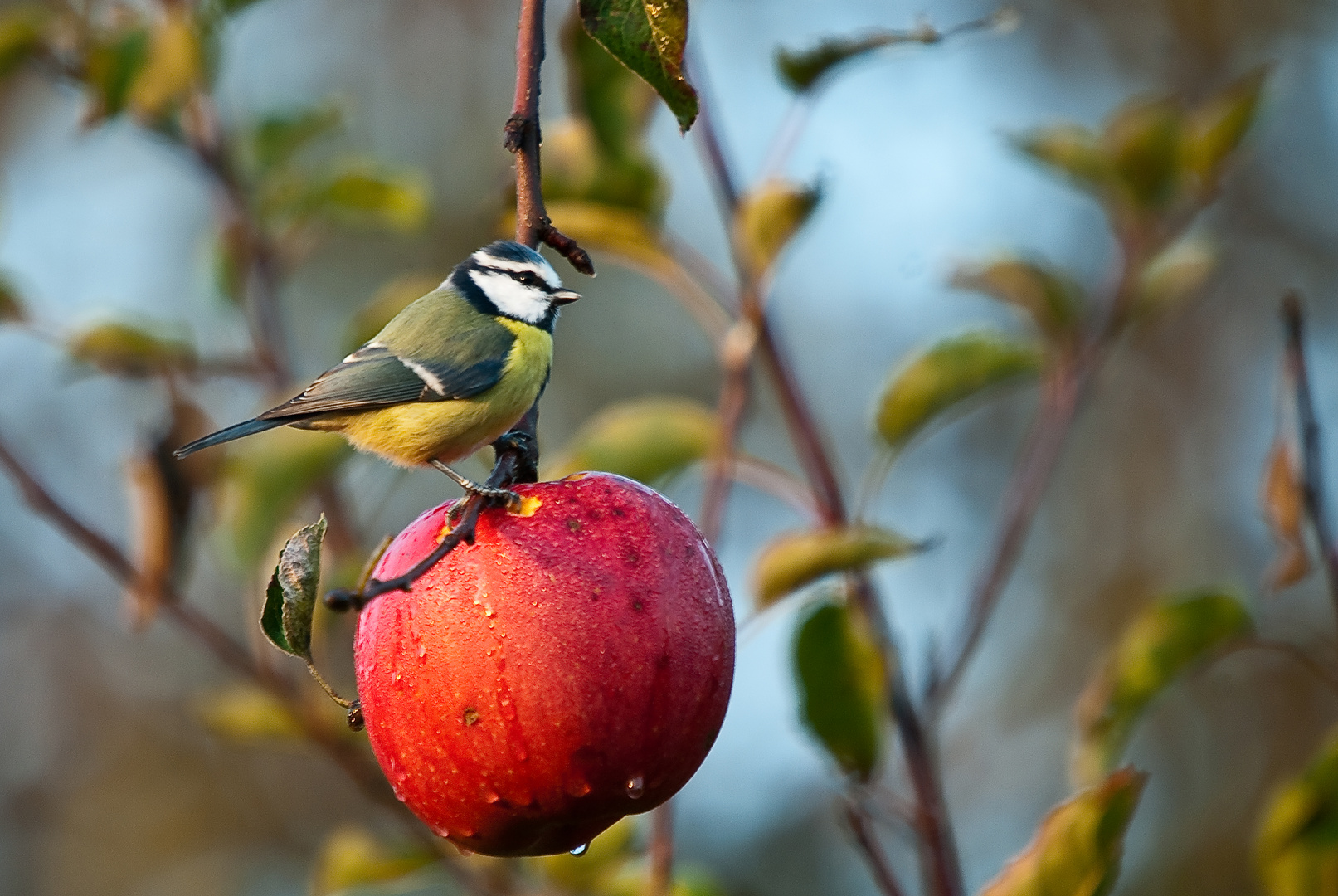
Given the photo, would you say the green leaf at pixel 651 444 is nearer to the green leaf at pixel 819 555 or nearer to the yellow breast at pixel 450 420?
the yellow breast at pixel 450 420

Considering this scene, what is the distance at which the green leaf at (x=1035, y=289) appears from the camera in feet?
7.76

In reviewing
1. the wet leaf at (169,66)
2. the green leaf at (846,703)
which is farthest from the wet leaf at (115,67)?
the green leaf at (846,703)

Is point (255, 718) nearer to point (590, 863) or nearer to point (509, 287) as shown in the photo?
point (590, 863)

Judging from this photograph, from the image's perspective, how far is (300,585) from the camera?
1178 millimetres

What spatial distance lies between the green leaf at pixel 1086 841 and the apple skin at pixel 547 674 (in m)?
0.41

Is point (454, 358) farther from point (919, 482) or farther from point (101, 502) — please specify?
point (101, 502)

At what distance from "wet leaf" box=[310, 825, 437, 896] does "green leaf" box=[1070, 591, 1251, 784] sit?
1.15m

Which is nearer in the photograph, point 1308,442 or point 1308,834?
point 1308,442

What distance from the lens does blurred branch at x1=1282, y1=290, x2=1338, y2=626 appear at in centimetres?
183

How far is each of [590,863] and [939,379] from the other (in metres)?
1.11

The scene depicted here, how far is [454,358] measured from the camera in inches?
84.7

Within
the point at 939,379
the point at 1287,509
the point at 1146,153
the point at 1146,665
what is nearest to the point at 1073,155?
the point at 1146,153

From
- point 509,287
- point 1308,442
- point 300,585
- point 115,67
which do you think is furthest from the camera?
point 115,67

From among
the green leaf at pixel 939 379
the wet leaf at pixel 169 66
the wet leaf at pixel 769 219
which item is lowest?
the green leaf at pixel 939 379
